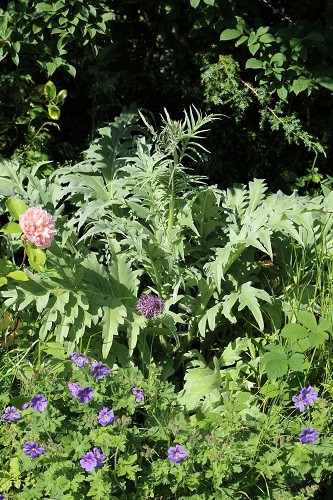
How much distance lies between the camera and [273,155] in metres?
4.78

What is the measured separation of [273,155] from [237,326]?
4.66 ft

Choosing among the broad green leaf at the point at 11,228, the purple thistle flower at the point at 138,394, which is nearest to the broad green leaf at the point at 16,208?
the broad green leaf at the point at 11,228

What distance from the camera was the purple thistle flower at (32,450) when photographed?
8.85ft

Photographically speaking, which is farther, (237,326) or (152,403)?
(237,326)

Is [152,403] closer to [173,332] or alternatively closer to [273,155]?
[173,332]

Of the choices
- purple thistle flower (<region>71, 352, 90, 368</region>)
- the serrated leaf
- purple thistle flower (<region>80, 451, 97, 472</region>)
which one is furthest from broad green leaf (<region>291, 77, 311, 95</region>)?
purple thistle flower (<region>80, 451, 97, 472</region>)

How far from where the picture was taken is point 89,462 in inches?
104

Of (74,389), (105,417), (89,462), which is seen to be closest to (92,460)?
(89,462)

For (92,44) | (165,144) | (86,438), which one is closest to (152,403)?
(86,438)

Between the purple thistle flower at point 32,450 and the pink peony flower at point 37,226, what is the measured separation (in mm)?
787

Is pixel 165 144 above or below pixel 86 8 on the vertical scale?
below

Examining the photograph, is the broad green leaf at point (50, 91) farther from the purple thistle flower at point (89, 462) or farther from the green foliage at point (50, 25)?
the purple thistle flower at point (89, 462)

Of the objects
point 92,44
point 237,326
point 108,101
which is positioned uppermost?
point 92,44

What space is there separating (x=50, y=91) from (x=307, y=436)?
2.44m
